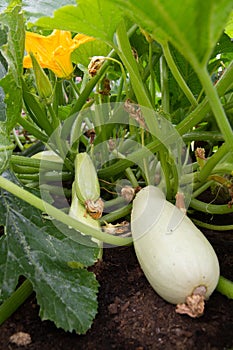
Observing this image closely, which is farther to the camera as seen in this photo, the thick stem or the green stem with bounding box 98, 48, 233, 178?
the green stem with bounding box 98, 48, 233, 178

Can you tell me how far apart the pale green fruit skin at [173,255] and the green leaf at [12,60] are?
10.7 inches

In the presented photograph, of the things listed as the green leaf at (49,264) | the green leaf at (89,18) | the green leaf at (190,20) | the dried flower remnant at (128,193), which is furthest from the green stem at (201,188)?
the green leaf at (190,20)

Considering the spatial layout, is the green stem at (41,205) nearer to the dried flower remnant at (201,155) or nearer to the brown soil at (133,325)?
the brown soil at (133,325)

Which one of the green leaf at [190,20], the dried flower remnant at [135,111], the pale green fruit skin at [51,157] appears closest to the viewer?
the green leaf at [190,20]

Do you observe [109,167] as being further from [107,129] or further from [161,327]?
[161,327]

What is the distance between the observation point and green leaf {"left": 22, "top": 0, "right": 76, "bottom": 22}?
0.74m

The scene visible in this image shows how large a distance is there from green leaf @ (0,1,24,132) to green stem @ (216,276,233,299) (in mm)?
407

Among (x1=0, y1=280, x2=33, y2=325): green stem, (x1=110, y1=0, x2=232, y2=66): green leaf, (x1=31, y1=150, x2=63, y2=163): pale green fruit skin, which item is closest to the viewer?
(x1=110, y1=0, x2=232, y2=66): green leaf

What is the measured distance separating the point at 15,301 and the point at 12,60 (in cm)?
37

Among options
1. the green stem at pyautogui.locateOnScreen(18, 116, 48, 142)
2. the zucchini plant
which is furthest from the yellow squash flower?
the green stem at pyautogui.locateOnScreen(18, 116, 48, 142)

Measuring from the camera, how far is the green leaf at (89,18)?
24.9 inches

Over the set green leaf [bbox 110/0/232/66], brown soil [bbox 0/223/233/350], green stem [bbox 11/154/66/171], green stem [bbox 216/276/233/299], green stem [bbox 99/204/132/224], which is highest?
green leaf [bbox 110/0/232/66]

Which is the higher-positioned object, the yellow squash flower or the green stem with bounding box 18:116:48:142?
the yellow squash flower

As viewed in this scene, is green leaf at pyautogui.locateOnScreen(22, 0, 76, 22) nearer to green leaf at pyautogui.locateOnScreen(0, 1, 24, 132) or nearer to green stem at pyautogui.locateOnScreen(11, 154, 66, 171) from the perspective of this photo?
green leaf at pyautogui.locateOnScreen(0, 1, 24, 132)
